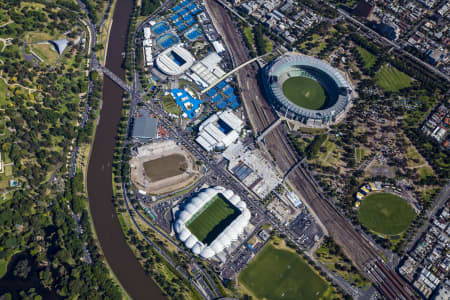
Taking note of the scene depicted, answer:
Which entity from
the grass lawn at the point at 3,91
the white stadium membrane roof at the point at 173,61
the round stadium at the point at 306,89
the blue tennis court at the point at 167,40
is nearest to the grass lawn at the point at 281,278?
the round stadium at the point at 306,89

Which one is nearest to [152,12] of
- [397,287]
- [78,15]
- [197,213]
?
[78,15]

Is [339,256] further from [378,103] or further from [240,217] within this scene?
[378,103]

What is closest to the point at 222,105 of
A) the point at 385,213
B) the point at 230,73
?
the point at 230,73

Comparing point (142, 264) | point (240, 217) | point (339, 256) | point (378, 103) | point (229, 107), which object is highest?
point (378, 103)

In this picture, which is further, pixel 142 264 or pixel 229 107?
pixel 229 107

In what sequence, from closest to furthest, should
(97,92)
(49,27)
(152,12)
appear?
1. (97,92)
2. (49,27)
3. (152,12)

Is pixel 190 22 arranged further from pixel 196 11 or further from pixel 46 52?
pixel 46 52

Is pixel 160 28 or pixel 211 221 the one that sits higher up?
pixel 160 28
